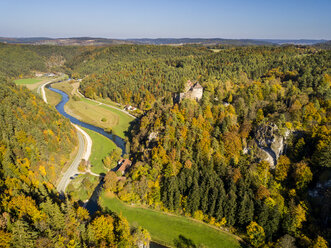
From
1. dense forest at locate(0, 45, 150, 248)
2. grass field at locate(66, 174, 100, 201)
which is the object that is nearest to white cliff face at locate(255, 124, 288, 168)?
dense forest at locate(0, 45, 150, 248)

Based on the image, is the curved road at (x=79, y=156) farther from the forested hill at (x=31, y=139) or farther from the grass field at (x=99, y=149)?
the forested hill at (x=31, y=139)

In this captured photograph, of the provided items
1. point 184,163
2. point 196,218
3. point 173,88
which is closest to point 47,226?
point 196,218

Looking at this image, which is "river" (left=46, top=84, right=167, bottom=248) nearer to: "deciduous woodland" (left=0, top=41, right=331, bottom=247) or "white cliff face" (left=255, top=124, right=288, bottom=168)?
"deciduous woodland" (left=0, top=41, right=331, bottom=247)

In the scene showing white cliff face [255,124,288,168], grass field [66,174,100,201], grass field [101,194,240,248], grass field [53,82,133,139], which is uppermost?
white cliff face [255,124,288,168]

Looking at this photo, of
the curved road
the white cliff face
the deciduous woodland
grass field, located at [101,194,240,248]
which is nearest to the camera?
the deciduous woodland

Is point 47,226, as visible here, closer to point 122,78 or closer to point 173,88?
point 173,88

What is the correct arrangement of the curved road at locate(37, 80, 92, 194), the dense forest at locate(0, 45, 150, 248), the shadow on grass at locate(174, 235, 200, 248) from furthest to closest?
the curved road at locate(37, 80, 92, 194)
the shadow on grass at locate(174, 235, 200, 248)
the dense forest at locate(0, 45, 150, 248)

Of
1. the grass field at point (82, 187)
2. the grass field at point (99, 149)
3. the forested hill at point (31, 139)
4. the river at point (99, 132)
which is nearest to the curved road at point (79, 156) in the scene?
the grass field at point (99, 149)

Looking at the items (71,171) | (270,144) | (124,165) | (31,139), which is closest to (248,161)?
(270,144)
